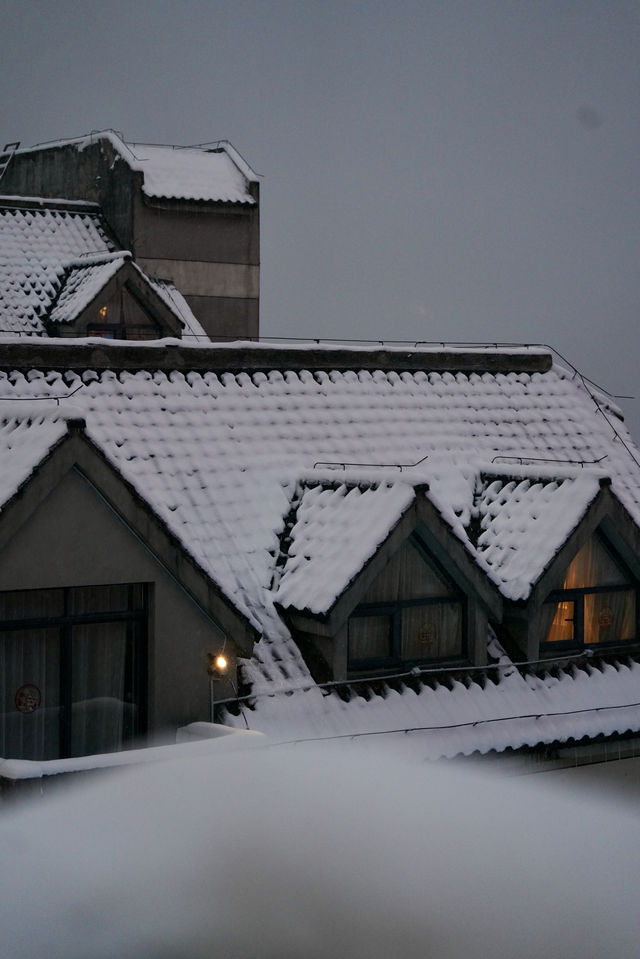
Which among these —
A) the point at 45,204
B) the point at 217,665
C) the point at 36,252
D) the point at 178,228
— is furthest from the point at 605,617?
the point at 178,228

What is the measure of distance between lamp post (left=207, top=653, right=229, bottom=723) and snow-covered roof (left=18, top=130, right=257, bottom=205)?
96.9 feet

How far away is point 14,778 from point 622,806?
28.8 feet

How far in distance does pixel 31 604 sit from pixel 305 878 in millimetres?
6479

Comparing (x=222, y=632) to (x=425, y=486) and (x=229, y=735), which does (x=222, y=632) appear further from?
(x=425, y=486)

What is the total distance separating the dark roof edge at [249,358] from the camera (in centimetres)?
1836

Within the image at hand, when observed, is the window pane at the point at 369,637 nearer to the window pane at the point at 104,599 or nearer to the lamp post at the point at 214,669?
the lamp post at the point at 214,669

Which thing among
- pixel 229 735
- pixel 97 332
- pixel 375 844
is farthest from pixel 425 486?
pixel 97 332

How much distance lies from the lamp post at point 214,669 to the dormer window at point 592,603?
16.2 ft

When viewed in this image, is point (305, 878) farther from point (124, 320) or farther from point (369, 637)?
point (124, 320)

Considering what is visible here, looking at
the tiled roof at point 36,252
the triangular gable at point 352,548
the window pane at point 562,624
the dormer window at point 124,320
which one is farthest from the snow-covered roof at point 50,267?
the window pane at point 562,624

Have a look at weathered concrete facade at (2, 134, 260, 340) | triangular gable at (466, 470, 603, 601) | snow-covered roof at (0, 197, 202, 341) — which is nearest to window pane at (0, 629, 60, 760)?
triangular gable at (466, 470, 603, 601)

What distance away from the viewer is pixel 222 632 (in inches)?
605

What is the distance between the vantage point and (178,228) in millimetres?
44281

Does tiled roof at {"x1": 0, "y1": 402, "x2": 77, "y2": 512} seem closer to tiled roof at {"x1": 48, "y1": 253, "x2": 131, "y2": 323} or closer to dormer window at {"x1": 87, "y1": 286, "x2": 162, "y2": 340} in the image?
tiled roof at {"x1": 48, "y1": 253, "x2": 131, "y2": 323}
